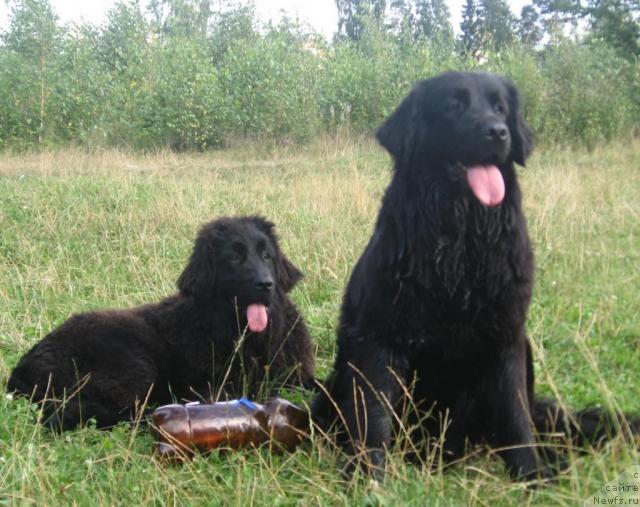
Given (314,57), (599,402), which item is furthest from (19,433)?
(314,57)

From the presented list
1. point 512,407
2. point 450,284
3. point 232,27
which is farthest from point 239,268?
point 232,27

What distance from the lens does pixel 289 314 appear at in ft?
15.5

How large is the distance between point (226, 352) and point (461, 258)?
6.86ft

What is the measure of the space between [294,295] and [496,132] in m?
3.48

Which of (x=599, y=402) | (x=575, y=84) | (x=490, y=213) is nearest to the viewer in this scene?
(x=490, y=213)

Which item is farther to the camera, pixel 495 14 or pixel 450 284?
pixel 495 14

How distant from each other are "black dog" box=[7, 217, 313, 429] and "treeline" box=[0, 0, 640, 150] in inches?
634

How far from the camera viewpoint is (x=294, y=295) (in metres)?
6.08

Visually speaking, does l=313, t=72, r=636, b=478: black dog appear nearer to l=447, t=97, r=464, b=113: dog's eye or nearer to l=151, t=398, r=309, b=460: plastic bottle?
l=447, t=97, r=464, b=113: dog's eye

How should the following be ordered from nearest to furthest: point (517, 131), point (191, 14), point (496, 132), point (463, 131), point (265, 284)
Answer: point (496, 132) → point (463, 131) → point (517, 131) → point (265, 284) → point (191, 14)

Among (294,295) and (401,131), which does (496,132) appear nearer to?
(401,131)

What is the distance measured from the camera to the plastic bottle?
3273 millimetres

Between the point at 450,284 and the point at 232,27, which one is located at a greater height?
the point at 232,27

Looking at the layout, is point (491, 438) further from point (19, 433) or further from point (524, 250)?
point (19, 433)
